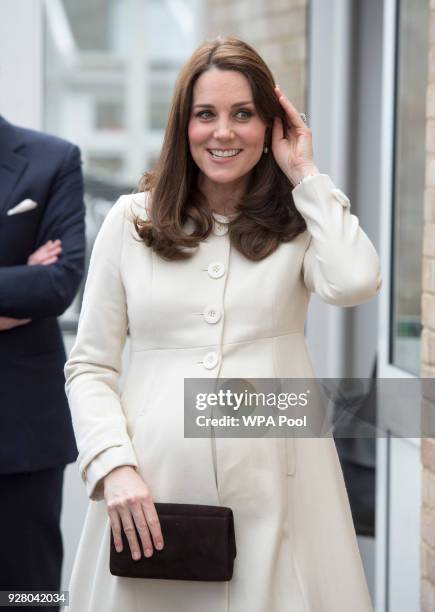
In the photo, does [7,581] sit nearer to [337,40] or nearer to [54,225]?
[54,225]

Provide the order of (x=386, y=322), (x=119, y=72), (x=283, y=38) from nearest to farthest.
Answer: (x=386, y=322) → (x=283, y=38) → (x=119, y=72)

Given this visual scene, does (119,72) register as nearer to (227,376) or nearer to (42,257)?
(42,257)

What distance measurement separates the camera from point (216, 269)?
8.02ft

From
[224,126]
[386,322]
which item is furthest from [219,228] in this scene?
[386,322]

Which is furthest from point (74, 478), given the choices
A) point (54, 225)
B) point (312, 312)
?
point (54, 225)

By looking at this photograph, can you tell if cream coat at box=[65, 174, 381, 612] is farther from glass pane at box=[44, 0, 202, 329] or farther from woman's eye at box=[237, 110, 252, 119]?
glass pane at box=[44, 0, 202, 329]

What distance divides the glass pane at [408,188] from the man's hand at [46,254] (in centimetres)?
113

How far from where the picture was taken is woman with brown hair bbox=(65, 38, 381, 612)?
2.38m

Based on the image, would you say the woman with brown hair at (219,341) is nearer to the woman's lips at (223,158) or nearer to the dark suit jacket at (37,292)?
the woman's lips at (223,158)

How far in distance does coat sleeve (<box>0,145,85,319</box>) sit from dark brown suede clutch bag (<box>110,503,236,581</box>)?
1111 millimetres

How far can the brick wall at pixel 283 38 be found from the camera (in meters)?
5.19

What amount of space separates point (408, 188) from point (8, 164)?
4.29 feet

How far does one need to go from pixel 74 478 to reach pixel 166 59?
18.0 meters

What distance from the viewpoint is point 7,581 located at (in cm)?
352
